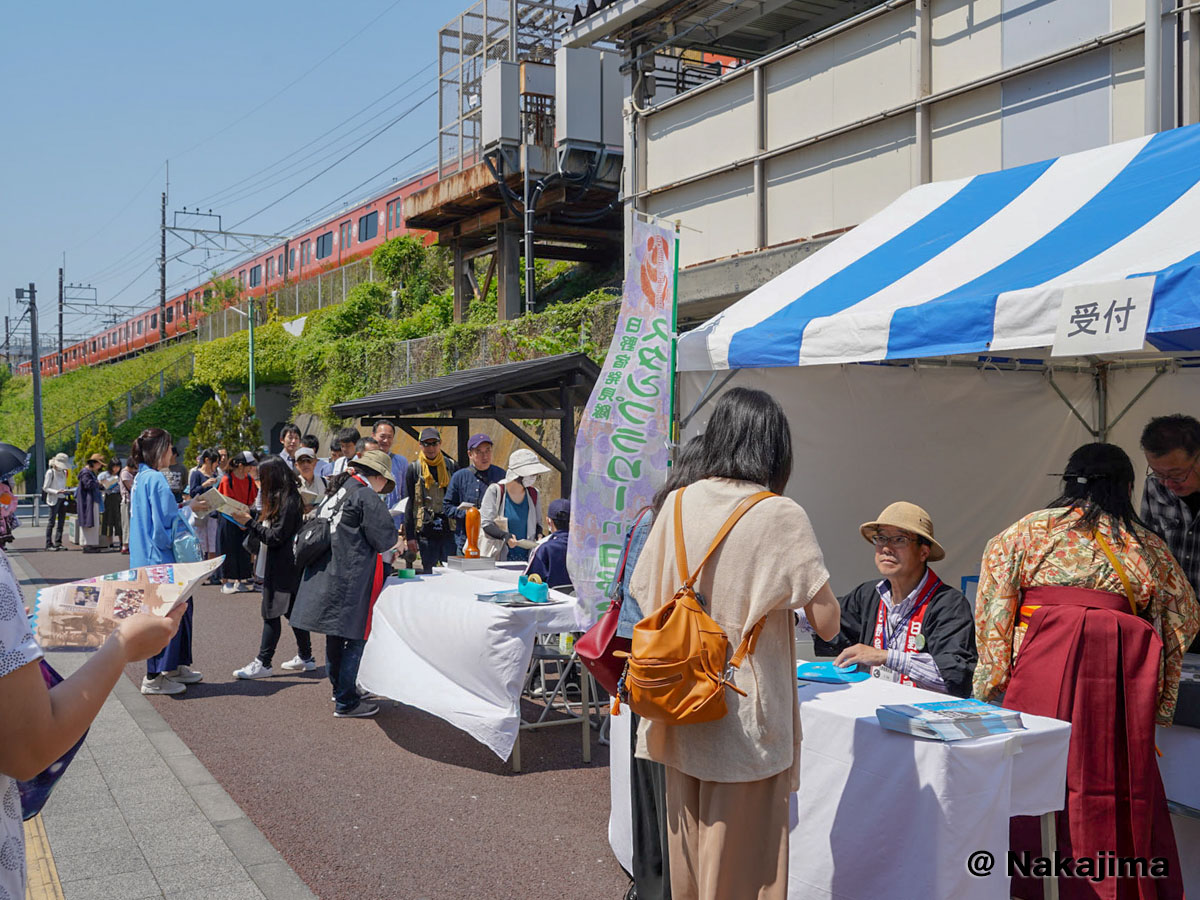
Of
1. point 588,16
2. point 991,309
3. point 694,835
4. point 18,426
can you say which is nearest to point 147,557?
point 694,835

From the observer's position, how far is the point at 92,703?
1667mm

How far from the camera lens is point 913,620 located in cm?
396

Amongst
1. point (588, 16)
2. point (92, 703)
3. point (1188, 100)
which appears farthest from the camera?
point (588, 16)

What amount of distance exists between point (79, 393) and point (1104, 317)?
46559mm

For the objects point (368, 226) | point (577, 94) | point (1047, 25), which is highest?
point (368, 226)

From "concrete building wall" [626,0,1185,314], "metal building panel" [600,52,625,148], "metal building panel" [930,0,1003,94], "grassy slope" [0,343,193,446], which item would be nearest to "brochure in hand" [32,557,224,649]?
"concrete building wall" [626,0,1185,314]

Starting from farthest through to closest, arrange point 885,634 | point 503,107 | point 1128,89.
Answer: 1. point 503,107
2. point 1128,89
3. point 885,634

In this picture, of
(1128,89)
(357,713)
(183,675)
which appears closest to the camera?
(357,713)

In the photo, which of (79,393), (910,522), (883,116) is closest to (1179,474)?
(910,522)

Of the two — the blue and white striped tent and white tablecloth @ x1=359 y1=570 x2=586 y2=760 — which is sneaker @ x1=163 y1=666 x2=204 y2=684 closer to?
white tablecloth @ x1=359 y1=570 x2=586 y2=760

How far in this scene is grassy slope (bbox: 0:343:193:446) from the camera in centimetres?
3972

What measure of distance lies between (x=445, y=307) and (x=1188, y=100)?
20.8 m

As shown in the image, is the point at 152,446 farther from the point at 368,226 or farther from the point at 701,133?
the point at 368,226

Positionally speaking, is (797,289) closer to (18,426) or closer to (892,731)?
(892,731)
